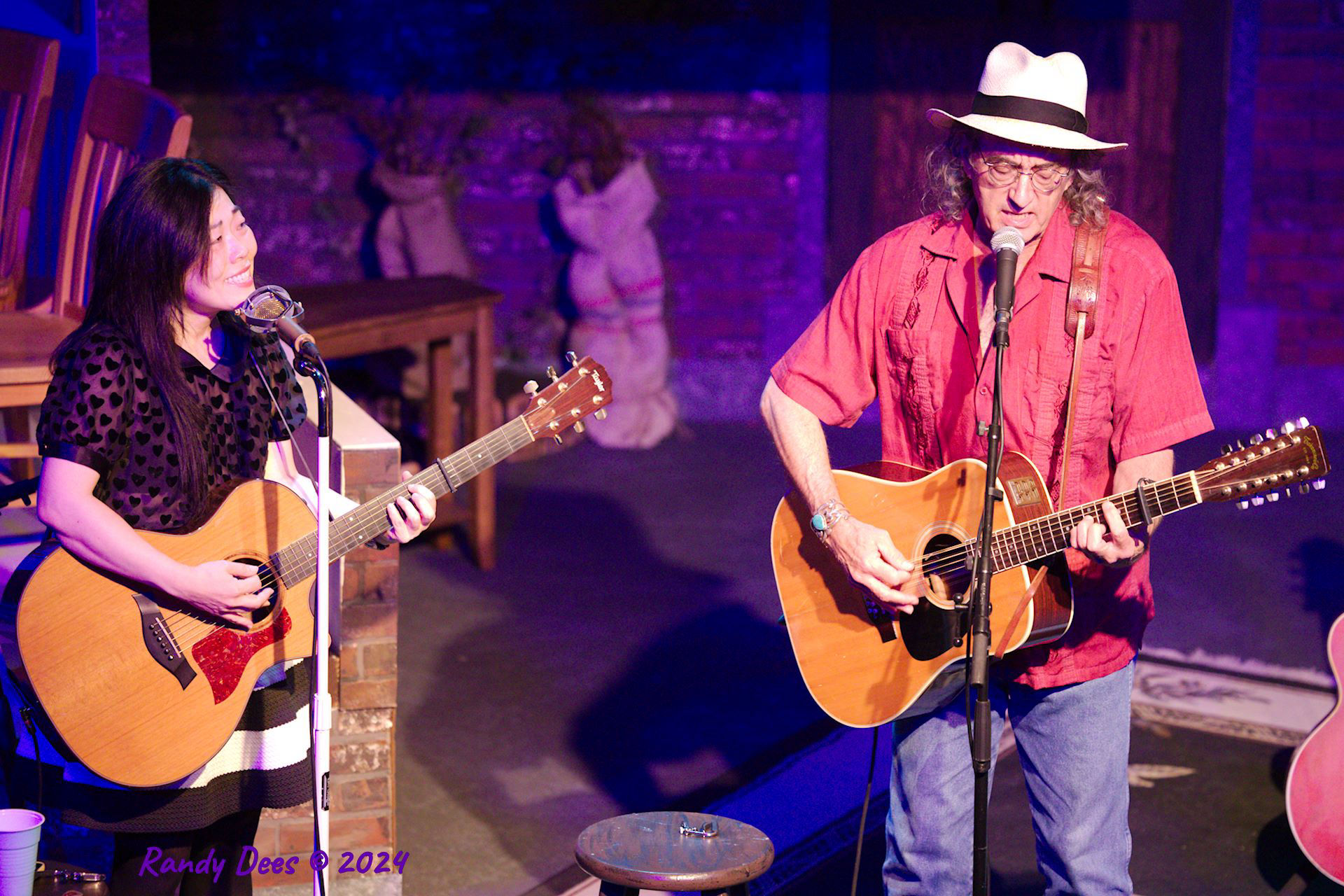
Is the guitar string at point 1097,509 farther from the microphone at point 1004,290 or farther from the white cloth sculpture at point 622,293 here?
the white cloth sculpture at point 622,293

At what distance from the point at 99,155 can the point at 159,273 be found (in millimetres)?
2030

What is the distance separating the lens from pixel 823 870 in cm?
408

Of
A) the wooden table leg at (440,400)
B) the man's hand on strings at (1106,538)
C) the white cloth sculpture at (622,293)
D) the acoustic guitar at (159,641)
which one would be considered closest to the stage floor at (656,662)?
the wooden table leg at (440,400)

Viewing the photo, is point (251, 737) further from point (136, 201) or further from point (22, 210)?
point (22, 210)

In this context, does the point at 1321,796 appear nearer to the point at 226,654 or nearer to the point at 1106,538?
the point at 1106,538

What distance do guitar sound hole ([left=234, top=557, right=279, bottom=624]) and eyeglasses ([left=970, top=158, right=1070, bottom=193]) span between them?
1.65 meters

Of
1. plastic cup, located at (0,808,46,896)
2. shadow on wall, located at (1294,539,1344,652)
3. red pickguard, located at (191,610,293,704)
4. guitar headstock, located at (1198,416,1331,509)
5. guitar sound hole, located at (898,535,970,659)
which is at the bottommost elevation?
shadow on wall, located at (1294,539,1344,652)

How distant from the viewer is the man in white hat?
283cm

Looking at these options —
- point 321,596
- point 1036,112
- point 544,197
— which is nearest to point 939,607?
point 1036,112

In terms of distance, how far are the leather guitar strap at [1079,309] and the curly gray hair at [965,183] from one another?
5 centimetres

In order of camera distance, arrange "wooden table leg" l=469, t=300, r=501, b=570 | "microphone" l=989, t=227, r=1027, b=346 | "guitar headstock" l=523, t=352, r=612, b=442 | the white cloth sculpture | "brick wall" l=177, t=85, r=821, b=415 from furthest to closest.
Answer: "brick wall" l=177, t=85, r=821, b=415 < the white cloth sculpture < "wooden table leg" l=469, t=300, r=501, b=570 < "guitar headstock" l=523, t=352, r=612, b=442 < "microphone" l=989, t=227, r=1027, b=346

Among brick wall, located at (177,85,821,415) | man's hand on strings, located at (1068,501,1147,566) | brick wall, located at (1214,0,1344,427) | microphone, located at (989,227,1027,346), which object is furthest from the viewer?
brick wall, located at (177,85,821,415)

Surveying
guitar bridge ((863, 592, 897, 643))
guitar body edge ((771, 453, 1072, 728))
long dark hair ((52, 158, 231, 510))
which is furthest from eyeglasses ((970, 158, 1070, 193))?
long dark hair ((52, 158, 231, 510))

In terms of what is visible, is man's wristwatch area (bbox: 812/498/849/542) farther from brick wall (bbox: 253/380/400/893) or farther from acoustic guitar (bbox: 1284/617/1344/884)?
acoustic guitar (bbox: 1284/617/1344/884)
